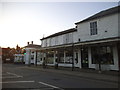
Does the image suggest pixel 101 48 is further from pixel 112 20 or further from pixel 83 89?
pixel 83 89

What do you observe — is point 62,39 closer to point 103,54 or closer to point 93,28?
point 93,28

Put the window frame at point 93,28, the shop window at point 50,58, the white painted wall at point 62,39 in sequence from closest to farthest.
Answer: the window frame at point 93,28 < the white painted wall at point 62,39 < the shop window at point 50,58

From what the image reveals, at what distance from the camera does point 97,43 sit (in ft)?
46.3

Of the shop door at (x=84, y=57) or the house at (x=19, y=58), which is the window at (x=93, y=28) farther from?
the house at (x=19, y=58)

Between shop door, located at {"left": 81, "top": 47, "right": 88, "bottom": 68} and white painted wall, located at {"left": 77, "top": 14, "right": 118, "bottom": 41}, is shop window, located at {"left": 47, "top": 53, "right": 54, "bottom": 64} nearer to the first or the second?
shop door, located at {"left": 81, "top": 47, "right": 88, "bottom": 68}

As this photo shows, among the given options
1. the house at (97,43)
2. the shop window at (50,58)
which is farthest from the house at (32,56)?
the house at (97,43)

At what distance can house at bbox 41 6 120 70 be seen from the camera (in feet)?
46.6

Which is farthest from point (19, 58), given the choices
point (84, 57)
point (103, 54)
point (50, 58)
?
point (103, 54)

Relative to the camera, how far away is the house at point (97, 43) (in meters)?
14.2

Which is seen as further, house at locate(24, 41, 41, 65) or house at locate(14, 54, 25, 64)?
house at locate(14, 54, 25, 64)

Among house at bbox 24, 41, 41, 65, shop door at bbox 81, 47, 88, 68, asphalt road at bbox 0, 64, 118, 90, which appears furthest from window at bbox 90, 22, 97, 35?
house at bbox 24, 41, 41, 65

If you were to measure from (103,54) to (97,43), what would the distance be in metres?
2.50

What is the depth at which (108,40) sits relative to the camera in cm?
1254

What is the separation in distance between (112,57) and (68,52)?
847cm
